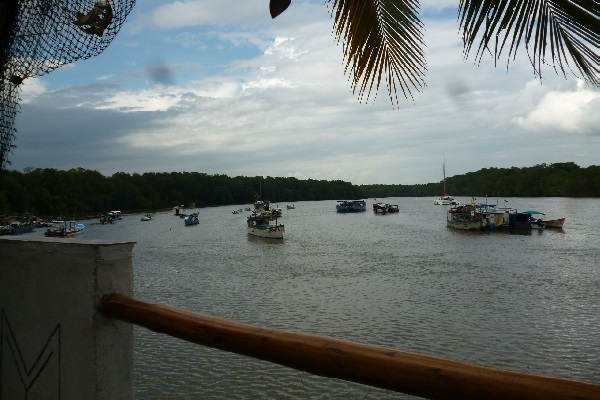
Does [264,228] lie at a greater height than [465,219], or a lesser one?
lesser

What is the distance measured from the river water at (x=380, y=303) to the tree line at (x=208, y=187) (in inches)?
2218

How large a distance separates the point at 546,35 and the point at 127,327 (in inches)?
93.2

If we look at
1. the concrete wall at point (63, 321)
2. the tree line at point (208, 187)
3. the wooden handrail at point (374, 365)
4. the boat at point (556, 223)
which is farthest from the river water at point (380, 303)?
the tree line at point (208, 187)

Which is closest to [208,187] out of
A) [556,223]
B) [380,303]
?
[556,223]

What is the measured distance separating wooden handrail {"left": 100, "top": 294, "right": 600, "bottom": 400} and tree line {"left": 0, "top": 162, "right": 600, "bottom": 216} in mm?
83585

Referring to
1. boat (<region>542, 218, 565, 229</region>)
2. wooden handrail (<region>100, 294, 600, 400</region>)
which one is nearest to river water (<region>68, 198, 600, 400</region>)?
wooden handrail (<region>100, 294, 600, 400</region>)

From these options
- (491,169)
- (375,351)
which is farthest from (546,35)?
(491,169)

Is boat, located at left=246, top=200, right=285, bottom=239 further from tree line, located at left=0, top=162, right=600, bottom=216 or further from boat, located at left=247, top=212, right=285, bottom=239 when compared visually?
tree line, located at left=0, top=162, right=600, bottom=216

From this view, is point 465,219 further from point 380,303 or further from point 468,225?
point 380,303

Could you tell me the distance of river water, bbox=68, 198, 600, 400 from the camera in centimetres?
1191

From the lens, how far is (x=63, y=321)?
89.5 inches

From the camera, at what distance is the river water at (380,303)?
39.1 ft

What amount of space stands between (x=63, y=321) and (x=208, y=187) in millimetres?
138431

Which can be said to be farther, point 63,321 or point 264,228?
point 264,228
